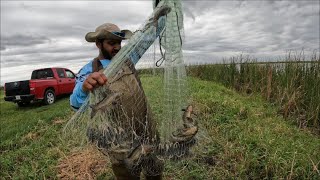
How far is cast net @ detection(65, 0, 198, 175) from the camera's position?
2.72 m

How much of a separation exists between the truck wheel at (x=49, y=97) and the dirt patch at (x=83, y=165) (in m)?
9.55

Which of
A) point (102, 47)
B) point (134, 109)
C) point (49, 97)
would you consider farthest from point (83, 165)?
point (49, 97)

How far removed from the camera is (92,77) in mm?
2584

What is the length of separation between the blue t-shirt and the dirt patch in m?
1.90

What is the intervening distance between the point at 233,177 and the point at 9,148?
461 cm

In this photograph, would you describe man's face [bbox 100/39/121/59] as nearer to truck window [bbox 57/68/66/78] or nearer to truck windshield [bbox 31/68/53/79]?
truck windshield [bbox 31/68/53/79]

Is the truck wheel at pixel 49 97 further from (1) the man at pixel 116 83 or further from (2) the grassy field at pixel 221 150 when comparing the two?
(1) the man at pixel 116 83

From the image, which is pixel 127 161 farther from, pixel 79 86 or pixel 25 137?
pixel 25 137

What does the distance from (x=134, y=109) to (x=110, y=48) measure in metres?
0.55

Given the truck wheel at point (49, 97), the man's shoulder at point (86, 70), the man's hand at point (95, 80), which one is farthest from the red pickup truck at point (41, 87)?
the man's hand at point (95, 80)

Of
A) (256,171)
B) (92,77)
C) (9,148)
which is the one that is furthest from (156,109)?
(9,148)

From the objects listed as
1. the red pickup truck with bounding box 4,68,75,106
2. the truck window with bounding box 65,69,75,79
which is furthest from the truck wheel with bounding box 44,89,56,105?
the truck window with bounding box 65,69,75,79

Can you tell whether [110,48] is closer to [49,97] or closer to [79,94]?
[79,94]

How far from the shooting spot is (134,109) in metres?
3.04
